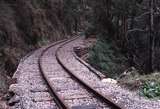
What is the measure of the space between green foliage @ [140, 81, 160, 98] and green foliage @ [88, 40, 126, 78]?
7.95m

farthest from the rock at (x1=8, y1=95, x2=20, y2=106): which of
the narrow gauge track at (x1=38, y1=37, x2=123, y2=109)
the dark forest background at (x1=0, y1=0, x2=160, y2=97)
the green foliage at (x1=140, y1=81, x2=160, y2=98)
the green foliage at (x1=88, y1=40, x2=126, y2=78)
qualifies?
the green foliage at (x1=88, y1=40, x2=126, y2=78)

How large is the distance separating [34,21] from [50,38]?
803cm

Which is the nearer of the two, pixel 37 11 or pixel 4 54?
pixel 4 54

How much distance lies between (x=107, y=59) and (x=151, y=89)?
13661mm

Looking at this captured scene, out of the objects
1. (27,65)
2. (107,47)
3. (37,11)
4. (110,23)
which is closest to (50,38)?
(37,11)

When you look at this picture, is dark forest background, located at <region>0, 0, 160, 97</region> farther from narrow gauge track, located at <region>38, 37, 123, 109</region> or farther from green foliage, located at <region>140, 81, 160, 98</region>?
green foliage, located at <region>140, 81, 160, 98</region>

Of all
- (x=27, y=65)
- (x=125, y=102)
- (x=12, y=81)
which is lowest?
(x=27, y=65)

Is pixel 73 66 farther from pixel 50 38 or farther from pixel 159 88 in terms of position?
pixel 50 38

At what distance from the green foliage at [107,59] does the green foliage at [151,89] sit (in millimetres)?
7954

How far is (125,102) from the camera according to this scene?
10.4 metres

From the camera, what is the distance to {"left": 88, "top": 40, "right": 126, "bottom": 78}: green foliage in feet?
75.1

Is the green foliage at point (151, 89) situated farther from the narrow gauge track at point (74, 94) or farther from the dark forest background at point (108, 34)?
the dark forest background at point (108, 34)

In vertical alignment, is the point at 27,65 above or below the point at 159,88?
below

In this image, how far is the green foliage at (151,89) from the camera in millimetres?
11360
